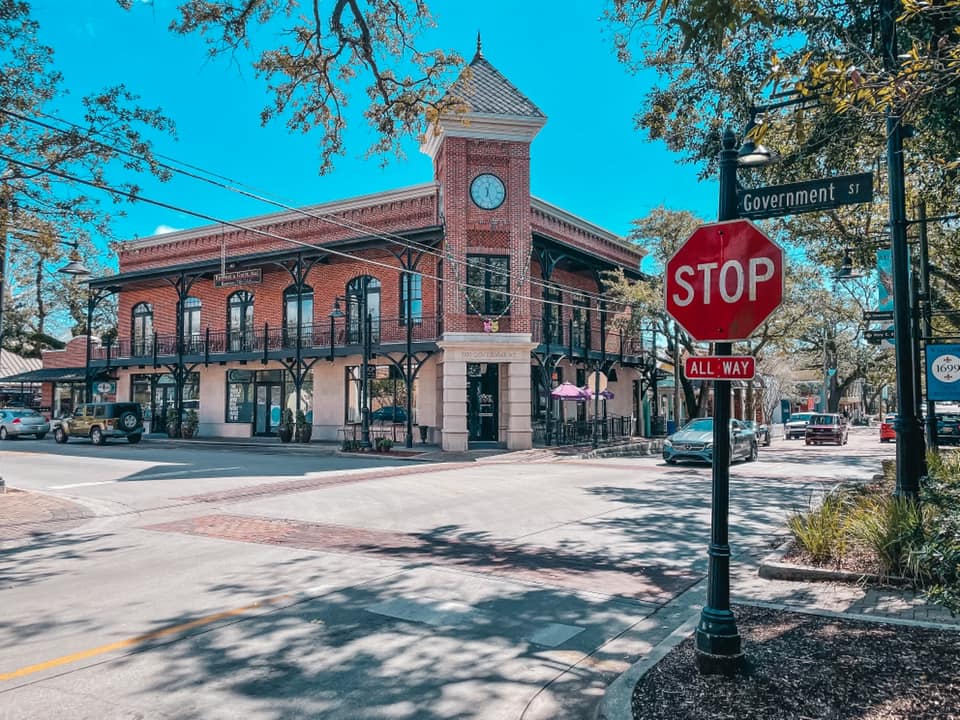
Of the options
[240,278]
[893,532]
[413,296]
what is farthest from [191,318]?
[893,532]

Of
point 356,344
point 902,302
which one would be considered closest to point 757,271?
point 902,302

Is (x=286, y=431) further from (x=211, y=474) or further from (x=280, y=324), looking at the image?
(x=211, y=474)

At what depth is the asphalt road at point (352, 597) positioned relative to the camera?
4461mm

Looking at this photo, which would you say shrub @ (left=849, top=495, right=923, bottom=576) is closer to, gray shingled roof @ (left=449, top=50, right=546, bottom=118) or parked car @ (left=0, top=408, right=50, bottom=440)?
gray shingled roof @ (left=449, top=50, right=546, bottom=118)

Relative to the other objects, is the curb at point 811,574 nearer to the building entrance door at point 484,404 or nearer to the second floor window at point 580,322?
the building entrance door at point 484,404

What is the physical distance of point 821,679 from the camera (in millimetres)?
4195

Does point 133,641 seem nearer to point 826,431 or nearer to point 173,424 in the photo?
point 173,424

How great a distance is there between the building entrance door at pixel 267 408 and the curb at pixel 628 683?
2973 centimetres

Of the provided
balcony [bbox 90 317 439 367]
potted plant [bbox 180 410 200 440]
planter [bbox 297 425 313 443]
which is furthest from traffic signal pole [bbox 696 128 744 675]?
potted plant [bbox 180 410 200 440]

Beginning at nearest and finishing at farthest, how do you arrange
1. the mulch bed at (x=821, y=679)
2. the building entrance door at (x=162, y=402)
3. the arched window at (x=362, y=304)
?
the mulch bed at (x=821, y=679) → the arched window at (x=362, y=304) → the building entrance door at (x=162, y=402)

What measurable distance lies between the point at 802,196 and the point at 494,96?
24345 millimetres

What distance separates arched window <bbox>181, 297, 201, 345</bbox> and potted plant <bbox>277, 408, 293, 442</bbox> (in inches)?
332

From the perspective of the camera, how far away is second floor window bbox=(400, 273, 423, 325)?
28359 mm

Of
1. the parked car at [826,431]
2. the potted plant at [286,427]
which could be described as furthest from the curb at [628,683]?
the parked car at [826,431]
